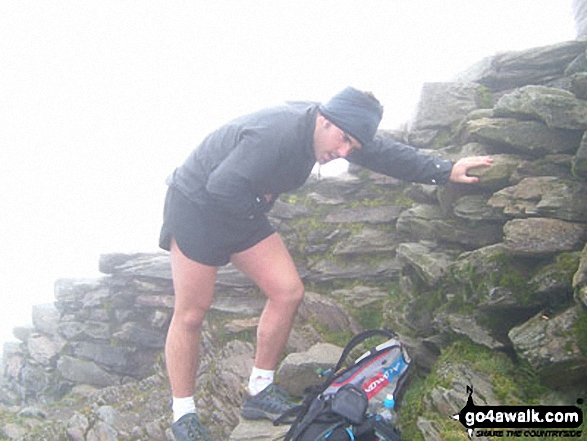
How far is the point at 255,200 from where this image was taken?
5875 mm

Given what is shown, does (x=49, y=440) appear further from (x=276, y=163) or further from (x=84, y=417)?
(x=276, y=163)

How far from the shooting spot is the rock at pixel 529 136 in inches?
280

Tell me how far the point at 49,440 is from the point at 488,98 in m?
13.2

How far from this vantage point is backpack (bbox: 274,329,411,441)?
17.6 feet

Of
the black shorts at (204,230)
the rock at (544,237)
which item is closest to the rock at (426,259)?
the rock at (544,237)

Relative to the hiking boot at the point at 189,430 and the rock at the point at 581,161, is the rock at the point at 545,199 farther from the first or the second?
the hiking boot at the point at 189,430

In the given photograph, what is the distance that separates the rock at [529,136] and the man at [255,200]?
4.24 ft

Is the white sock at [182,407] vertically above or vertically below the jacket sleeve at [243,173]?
below

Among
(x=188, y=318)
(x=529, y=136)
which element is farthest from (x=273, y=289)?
(x=529, y=136)

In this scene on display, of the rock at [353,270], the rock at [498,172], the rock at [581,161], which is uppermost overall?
the rock at [581,161]

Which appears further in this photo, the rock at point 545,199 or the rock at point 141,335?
the rock at point 141,335

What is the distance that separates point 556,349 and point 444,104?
656 centimetres

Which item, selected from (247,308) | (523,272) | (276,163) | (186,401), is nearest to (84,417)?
(247,308)

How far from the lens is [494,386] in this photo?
5.77 meters
